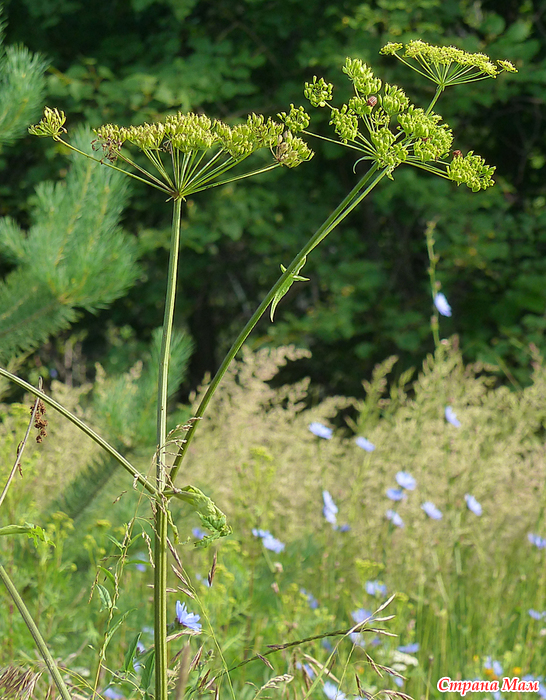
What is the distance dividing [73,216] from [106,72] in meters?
2.25

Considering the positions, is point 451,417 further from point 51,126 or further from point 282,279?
point 51,126

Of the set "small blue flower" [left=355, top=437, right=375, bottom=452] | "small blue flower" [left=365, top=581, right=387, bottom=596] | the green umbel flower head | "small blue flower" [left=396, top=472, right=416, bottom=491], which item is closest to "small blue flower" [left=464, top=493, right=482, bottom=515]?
"small blue flower" [left=396, top=472, right=416, bottom=491]

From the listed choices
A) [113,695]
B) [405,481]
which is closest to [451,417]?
[405,481]

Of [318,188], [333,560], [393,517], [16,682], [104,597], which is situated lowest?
[318,188]

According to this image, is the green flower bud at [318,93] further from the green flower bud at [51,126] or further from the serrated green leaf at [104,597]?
the serrated green leaf at [104,597]

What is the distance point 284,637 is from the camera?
1641 mm

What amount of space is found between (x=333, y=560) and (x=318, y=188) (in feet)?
11.4

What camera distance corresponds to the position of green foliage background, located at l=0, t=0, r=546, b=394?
167 inches

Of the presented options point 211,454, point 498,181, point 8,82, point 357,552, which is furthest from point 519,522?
point 498,181

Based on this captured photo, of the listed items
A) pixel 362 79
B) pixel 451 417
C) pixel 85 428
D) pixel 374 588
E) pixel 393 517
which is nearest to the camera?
pixel 85 428

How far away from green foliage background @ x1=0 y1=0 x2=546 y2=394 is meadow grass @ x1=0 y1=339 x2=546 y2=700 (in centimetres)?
194

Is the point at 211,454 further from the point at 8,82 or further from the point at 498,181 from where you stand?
the point at 498,181

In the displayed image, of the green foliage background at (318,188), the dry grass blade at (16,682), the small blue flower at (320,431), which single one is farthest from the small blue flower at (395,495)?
the green foliage background at (318,188)

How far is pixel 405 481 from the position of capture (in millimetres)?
2213
